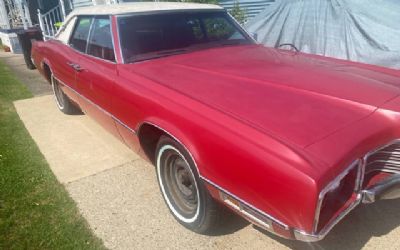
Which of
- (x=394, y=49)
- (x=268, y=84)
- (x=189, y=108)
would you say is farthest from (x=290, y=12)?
(x=189, y=108)

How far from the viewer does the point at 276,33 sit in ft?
23.2

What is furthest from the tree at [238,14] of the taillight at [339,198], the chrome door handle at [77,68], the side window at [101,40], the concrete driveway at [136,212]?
the taillight at [339,198]

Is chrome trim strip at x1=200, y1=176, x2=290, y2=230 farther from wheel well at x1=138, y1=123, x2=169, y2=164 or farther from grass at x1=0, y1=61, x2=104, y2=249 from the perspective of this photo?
grass at x1=0, y1=61, x2=104, y2=249

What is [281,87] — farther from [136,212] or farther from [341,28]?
[341,28]

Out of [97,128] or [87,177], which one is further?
[97,128]

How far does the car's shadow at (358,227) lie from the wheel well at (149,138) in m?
0.88

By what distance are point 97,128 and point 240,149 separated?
3.36 m

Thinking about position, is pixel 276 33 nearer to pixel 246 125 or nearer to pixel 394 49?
pixel 394 49

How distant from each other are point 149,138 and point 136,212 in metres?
0.64

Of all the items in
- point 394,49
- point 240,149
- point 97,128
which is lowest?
point 97,128

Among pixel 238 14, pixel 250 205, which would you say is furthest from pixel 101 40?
pixel 238 14

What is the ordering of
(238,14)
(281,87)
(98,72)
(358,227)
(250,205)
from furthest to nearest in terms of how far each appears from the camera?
(238,14)
(98,72)
(358,227)
(281,87)
(250,205)

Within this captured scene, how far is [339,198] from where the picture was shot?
82.3 inches

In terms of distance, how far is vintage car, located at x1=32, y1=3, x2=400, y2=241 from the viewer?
1907 mm
